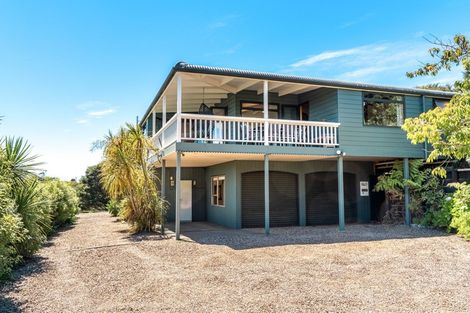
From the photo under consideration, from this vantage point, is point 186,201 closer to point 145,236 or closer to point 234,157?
point 234,157

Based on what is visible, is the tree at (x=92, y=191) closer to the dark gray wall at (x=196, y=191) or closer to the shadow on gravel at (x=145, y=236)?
the dark gray wall at (x=196, y=191)

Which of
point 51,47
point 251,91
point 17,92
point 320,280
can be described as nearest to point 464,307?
point 320,280

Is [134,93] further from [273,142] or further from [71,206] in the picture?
[273,142]

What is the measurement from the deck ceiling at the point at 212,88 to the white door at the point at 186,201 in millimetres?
4012

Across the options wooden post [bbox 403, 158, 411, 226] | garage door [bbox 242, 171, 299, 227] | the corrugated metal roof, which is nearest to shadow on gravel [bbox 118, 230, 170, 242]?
garage door [bbox 242, 171, 299, 227]

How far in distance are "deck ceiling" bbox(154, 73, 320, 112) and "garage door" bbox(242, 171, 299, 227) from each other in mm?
3581

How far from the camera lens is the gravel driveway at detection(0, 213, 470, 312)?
5250 millimetres

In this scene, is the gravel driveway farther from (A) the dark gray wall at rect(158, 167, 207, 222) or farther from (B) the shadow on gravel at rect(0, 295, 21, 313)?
(A) the dark gray wall at rect(158, 167, 207, 222)

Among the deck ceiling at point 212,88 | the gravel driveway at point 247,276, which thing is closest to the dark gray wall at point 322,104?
the deck ceiling at point 212,88

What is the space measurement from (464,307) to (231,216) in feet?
33.2

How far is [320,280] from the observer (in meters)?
6.44

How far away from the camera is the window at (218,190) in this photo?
1574 cm

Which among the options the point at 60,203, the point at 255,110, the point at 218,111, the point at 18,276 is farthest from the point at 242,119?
the point at 60,203

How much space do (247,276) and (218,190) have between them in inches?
381
